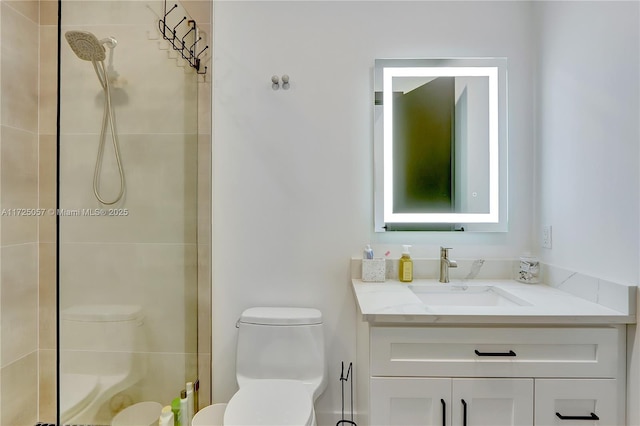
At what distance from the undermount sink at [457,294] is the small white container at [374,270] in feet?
0.47

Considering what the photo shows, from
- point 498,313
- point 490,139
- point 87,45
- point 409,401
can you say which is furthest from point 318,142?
point 409,401

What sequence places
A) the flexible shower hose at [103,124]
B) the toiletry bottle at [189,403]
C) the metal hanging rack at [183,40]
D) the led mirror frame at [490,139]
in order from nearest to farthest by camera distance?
the flexible shower hose at [103,124]
the metal hanging rack at [183,40]
the toiletry bottle at [189,403]
the led mirror frame at [490,139]

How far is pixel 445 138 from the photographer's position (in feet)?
5.21

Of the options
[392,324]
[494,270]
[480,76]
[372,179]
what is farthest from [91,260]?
[480,76]

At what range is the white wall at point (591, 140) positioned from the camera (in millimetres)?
1053

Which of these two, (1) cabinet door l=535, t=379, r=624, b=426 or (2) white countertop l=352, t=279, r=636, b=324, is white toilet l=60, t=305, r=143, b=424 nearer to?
(2) white countertop l=352, t=279, r=636, b=324

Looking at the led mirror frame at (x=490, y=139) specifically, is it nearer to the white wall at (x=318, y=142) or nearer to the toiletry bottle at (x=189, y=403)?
the white wall at (x=318, y=142)

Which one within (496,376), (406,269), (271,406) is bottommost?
(271,406)

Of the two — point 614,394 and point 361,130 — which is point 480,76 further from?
point 614,394

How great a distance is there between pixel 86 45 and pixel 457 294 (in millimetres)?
1775

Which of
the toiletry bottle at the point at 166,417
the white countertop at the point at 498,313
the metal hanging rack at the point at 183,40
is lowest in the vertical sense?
the toiletry bottle at the point at 166,417

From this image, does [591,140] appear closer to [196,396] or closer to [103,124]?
[103,124]

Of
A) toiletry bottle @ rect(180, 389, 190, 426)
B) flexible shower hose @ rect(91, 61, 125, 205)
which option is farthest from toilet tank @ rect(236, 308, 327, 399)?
flexible shower hose @ rect(91, 61, 125, 205)

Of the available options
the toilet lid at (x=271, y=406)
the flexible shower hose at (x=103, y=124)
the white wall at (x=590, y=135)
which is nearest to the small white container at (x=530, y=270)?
the white wall at (x=590, y=135)
